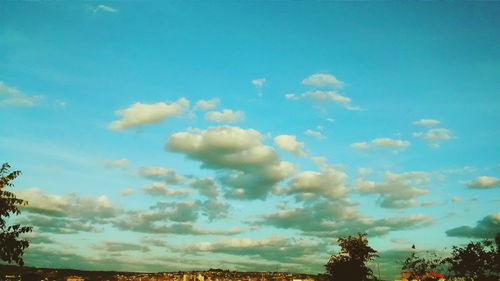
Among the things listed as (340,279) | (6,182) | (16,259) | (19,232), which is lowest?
(340,279)

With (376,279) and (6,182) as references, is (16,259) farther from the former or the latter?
(376,279)

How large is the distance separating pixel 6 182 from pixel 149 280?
14401 centimetres

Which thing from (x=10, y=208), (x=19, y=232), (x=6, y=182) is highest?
(x=6, y=182)

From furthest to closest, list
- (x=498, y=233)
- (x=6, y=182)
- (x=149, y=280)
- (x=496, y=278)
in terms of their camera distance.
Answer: (x=149, y=280)
(x=498, y=233)
(x=496, y=278)
(x=6, y=182)

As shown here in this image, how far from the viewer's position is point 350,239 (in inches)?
2486

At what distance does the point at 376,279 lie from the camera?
5919 cm

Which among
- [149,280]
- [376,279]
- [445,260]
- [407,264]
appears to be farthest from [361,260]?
[149,280]

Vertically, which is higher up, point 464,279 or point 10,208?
point 10,208

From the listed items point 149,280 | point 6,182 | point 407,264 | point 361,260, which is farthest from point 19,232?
point 149,280

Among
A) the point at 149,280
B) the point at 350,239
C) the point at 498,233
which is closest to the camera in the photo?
the point at 498,233

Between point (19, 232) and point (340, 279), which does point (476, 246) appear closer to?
point (340, 279)

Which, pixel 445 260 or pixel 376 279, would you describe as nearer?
pixel 445 260

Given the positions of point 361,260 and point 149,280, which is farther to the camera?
point 149,280

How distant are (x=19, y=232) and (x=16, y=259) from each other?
4.50 ft
